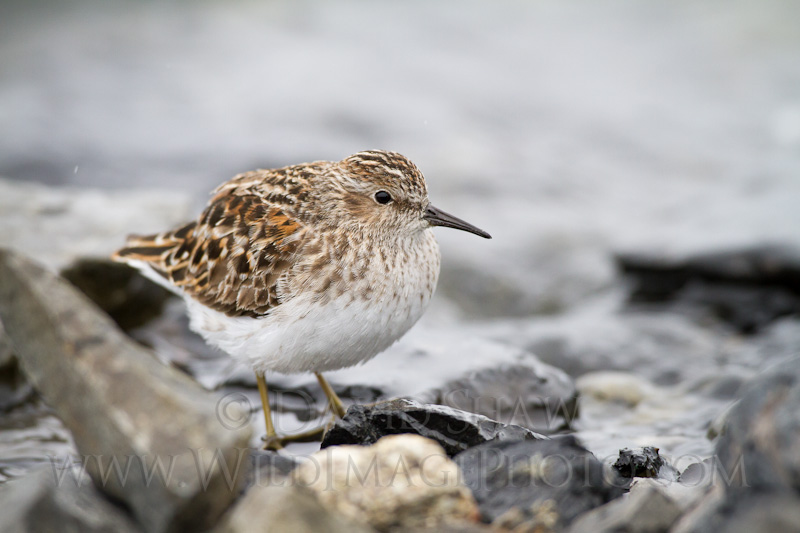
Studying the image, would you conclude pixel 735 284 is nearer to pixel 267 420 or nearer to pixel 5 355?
pixel 267 420

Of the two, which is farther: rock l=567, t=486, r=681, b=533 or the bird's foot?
the bird's foot

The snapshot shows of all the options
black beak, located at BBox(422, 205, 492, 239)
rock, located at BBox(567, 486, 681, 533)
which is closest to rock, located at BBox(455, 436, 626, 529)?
rock, located at BBox(567, 486, 681, 533)

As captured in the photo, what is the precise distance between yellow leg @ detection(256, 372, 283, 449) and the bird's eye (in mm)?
1781

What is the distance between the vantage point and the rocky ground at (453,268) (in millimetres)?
3709

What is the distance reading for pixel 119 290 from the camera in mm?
8328

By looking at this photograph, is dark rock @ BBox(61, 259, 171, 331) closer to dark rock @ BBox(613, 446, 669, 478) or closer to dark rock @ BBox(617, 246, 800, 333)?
dark rock @ BBox(613, 446, 669, 478)

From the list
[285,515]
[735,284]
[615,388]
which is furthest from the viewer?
[735,284]

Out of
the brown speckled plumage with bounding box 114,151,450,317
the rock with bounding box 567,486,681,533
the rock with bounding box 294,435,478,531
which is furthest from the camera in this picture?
the brown speckled plumage with bounding box 114,151,450,317

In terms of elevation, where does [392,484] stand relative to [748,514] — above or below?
below

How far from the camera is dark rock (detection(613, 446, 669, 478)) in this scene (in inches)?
208

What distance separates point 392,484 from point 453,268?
7694 millimetres

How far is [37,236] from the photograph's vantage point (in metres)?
8.42

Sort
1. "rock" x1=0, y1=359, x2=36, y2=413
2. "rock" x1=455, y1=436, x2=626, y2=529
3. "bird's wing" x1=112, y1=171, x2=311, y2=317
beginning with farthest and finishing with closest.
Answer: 1. "rock" x1=0, y1=359, x2=36, y2=413
2. "bird's wing" x1=112, y1=171, x2=311, y2=317
3. "rock" x1=455, y1=436, x2=626, y2=529

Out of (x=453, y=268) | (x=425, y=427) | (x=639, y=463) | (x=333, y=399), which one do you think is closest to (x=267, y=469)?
(x=425, y=427)
